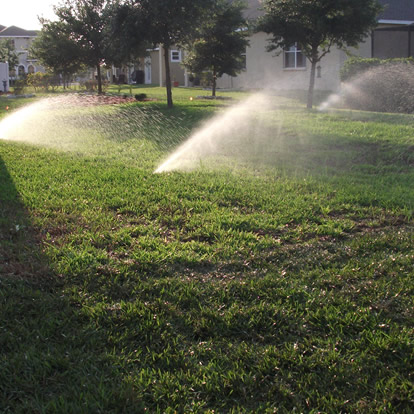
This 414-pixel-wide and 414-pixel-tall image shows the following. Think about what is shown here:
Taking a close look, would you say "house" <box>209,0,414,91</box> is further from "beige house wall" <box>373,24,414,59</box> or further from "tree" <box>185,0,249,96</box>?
"tree" <box>185,0,249,96</box>

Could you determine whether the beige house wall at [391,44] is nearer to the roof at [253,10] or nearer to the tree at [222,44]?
the roof at [253,10]

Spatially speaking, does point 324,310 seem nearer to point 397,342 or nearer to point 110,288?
point 397,342

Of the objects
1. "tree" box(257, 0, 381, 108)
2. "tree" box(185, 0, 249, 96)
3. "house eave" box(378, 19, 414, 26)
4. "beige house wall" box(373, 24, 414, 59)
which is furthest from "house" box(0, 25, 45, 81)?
"tree" box(257, 0, 381, 108)

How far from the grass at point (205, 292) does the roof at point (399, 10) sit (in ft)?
67.0

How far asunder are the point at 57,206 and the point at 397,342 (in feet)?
12.1

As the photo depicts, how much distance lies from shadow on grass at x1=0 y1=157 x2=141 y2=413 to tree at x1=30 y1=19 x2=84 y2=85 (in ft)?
67.1

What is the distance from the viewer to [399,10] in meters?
24.7

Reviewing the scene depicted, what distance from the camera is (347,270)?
12.3ft

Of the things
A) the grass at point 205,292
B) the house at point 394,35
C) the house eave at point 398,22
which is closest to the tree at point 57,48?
the house at point 394,35

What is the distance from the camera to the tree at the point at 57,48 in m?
22.2

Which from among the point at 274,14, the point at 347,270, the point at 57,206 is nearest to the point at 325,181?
the point at 347,270

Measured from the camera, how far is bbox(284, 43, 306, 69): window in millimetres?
25305

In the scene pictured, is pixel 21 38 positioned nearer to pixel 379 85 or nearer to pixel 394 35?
pixel 394 35

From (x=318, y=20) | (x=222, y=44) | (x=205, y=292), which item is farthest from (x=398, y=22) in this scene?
(x=205, y=292)
